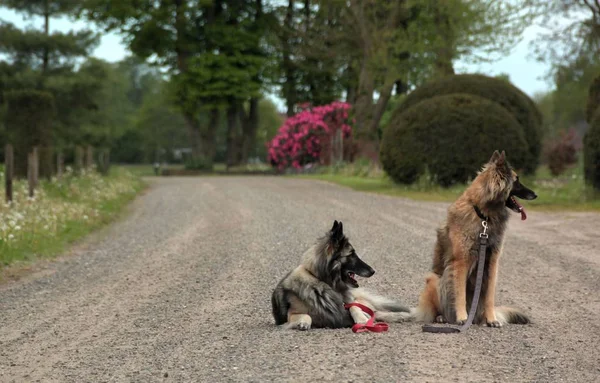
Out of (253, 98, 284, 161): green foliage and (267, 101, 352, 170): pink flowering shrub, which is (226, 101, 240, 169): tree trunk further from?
(253, 98, 284, 161): green foliage

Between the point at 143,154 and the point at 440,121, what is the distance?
87154mm

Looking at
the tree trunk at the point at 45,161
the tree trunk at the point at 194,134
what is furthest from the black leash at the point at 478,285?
the tree trunk at the point at 194,134

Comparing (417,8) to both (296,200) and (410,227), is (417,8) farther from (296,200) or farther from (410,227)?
(410,227)

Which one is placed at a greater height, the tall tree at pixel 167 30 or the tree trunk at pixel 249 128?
the tall tree at pixel 167 30

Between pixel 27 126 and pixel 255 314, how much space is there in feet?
71.7

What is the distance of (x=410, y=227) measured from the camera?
16312mm

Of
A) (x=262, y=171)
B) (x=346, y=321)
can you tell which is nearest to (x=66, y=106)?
(x=262, y=171)

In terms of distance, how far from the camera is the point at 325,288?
23.6 feet

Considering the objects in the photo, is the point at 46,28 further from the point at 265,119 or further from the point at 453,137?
the point at 265,119

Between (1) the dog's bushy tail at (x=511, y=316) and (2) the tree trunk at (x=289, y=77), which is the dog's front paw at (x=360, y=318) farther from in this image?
(2) the tree trunk at (x=289, y=77)

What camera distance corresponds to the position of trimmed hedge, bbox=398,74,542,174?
24.8m

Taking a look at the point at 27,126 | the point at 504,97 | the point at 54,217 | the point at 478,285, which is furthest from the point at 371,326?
the point at 27,126

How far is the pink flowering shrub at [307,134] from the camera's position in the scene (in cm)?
4753

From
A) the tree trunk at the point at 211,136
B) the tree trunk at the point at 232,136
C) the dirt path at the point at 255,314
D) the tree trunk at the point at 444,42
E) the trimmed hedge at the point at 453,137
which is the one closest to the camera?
the dirt path at the point at 255,314
